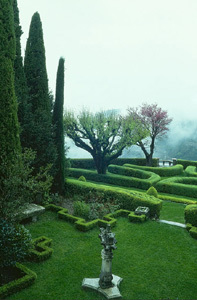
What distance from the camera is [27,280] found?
7.21 metres

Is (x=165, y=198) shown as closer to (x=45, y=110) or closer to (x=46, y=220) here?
(x=46, y=220)

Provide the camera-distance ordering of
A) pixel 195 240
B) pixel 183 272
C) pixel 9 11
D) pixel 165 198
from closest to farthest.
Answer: pixel 183 272, pixel 195 240, pixel 9 11, pixel 165 198

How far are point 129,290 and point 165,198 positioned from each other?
11523 millimetres

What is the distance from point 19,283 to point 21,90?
35.2 ft

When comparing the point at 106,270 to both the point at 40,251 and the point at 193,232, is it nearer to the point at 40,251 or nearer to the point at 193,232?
the point at 40,251

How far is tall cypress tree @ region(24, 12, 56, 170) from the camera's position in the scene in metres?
15.3

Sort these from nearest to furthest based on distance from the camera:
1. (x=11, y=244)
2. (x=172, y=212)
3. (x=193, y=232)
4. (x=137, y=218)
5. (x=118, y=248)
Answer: (x=11, y=244) < (x=118, y=248) < (x=193, y=232) < (x=137, y=218) < (x=172, y=212)

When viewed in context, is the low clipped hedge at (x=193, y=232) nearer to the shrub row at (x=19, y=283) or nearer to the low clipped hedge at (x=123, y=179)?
the shrub row at (x=19, y=283)

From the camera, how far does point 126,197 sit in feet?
47.4

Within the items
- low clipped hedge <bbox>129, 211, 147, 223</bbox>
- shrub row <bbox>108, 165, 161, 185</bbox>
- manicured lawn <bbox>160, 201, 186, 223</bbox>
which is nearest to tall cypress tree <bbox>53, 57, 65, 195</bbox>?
low clipped hedge <bbox>129, 211, 147, 223</bbox>

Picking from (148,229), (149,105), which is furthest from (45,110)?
(149,105)

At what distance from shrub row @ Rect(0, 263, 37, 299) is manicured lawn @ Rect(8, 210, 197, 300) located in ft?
0.51

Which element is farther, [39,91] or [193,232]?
[39,91]

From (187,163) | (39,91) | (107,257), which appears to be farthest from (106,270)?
(187,163)
